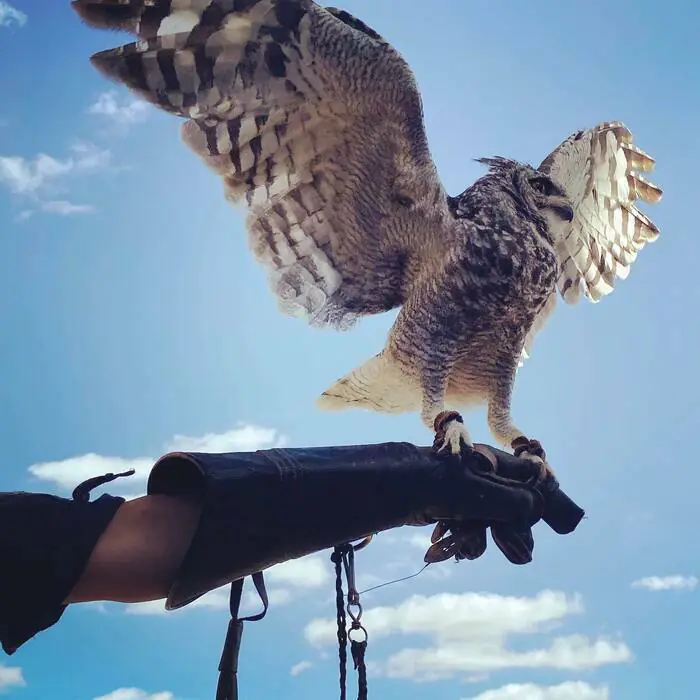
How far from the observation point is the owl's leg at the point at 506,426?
2.12m

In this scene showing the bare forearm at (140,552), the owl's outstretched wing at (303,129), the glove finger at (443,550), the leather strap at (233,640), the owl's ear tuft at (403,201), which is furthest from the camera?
the owl's ear tuft at (403,201)

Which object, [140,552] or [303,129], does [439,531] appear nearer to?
[140,552]

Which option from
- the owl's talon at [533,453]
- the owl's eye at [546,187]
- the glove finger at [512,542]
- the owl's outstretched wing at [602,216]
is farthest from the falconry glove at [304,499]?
the owl's outstretched wing at [602,216]

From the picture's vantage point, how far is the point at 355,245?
264cm

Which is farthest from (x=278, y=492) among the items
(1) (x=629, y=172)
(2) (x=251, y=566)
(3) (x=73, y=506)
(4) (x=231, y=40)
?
(1) (x=629, y=172)

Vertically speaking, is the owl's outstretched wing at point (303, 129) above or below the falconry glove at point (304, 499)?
above

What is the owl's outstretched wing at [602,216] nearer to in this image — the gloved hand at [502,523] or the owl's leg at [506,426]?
the owl's leg at [506,426]

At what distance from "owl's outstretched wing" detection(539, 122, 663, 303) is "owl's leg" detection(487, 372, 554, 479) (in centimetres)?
88

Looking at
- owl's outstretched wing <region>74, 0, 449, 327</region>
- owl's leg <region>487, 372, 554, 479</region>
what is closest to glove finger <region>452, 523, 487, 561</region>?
owl's leg <region>487, 372, 554, 479</region>

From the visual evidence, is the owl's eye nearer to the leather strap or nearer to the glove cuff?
the glove cuff

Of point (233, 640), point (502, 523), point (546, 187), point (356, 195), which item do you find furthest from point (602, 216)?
point (233, 640)

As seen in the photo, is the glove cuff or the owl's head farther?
the owl's head

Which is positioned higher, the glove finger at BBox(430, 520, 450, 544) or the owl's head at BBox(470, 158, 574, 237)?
the owl's head at BBox(470, 158, 574, 237)

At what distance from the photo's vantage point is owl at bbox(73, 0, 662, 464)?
7.06 ft
